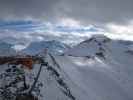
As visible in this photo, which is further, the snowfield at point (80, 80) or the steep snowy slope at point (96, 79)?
the steep snowy slope at point (96, 79)

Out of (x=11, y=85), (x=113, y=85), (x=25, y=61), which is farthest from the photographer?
(x=113, y=85)

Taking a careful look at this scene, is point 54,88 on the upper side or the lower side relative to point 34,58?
lower

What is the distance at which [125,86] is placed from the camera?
16162cm

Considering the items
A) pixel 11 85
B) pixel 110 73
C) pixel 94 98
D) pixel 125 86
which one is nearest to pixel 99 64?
pixel 110 73

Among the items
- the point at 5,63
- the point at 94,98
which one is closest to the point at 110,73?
the point at 94,98

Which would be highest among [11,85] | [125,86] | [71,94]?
[11,85]

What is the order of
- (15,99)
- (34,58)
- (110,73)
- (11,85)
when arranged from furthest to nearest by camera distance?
(110,73), (34,58), (11,85), (15,99)

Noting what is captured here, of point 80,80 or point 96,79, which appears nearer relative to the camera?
point 80,80

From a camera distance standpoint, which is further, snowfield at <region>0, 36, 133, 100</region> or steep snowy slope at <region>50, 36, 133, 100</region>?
steep snowy slope at <region>50, 36, 133, 100</region>

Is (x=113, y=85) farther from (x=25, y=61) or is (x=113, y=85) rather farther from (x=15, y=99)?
(x=15, y=99)

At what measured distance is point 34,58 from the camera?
123m

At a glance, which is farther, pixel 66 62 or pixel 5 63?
pixel 66 62

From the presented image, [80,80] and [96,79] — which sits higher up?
[80,80]

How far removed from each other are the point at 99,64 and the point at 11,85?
98.6 m
